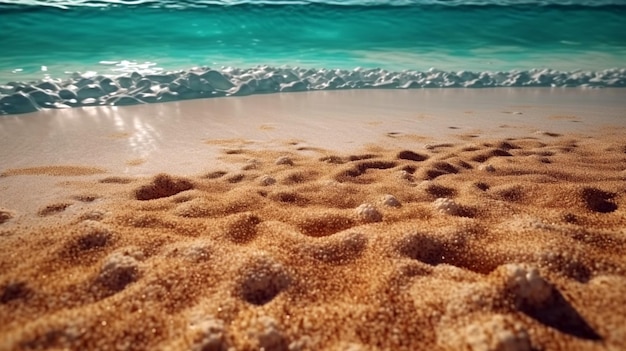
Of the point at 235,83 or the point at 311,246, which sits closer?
the point at 311,246

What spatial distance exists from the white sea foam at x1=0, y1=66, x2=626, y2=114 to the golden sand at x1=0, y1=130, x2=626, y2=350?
10.3 ft

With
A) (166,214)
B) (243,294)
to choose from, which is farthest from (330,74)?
(243,294)

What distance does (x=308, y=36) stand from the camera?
12617 mm

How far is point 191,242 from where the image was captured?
1216mm

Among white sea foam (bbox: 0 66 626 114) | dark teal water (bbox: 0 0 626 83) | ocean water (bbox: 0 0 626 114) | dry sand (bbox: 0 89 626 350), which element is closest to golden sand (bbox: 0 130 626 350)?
dry sand (bbox: 0 89 626 350)

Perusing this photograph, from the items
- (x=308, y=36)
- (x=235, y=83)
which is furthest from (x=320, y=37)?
(x=235, y=83)

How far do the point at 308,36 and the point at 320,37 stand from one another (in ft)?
1.25

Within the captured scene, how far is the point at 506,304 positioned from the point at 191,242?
861 millimetres

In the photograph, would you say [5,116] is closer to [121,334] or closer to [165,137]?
[165,137]

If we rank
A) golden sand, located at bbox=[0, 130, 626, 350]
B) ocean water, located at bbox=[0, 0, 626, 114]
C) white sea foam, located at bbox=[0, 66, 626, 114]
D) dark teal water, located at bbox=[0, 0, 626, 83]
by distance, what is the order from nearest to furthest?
golden sand, located at bbox=[0, 130, 626, 350] < white sea foam, located at bbox=[0, 66, 626, 114] < ocean water, located at bbox=[0, 0, 626, 114] < dark teal water, located at bbox=[0, 0, 626, 83]

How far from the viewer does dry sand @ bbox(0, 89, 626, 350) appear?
86cm

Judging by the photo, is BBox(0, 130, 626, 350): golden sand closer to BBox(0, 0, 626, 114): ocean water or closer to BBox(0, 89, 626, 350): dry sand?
BBox(0, 89, 626, 350): dry sand

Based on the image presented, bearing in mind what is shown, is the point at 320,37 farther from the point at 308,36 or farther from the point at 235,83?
the point at 235,83

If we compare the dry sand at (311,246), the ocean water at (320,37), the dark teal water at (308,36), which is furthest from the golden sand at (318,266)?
the dark teal water at (308,36)
